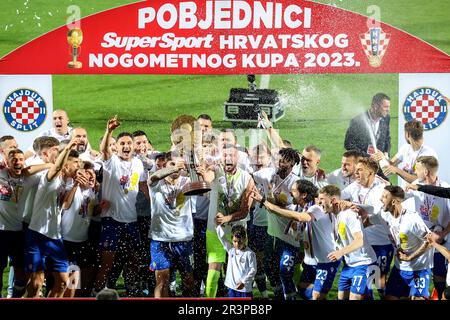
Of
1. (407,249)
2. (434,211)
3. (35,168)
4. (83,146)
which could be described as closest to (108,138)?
(83,146)

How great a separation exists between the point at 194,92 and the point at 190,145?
370 millimetres

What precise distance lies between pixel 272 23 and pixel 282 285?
182 cm

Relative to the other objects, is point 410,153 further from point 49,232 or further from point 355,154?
point 49,232

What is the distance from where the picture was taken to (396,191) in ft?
29.1

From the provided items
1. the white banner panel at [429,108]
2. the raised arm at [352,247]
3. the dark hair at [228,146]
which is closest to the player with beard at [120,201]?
the dark hair at [228,146]

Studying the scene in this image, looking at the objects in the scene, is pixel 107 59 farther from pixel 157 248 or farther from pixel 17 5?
pixel 157 248

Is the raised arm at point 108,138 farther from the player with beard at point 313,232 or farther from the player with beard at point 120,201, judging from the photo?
the player with beard at point 313,232

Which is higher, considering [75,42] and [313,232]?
[75,42]

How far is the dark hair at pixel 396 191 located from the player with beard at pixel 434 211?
0.17 ft

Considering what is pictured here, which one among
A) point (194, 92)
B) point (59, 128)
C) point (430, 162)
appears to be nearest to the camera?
point (430, 162)

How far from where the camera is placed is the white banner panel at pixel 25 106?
9.02 m
